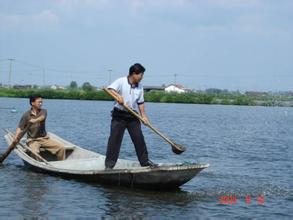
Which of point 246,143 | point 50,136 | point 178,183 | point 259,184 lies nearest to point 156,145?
point 246,143

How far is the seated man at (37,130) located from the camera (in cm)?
1446

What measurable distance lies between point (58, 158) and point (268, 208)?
630cm

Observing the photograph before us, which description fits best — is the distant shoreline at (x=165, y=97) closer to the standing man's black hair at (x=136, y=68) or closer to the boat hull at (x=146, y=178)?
the boat hull at (x=146, y=178)

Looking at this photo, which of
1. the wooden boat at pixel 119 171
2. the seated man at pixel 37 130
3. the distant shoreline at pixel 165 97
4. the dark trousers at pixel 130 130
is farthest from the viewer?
the distant shoreline at pixel 165 97

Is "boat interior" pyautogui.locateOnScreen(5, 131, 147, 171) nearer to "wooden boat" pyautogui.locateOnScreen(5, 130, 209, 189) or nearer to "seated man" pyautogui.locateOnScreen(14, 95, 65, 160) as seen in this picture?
"wooden boat" pyautogui.locateOnScreen(5, 130, 209, 189)

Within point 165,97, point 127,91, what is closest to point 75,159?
point 127,91

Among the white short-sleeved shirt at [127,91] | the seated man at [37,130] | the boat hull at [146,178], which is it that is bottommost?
the boat hull at [146,178]

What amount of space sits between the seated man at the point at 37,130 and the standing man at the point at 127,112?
2916 millimetres

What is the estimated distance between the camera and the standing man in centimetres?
1173

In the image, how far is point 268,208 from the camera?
11.2 meters

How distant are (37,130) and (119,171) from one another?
3.66m

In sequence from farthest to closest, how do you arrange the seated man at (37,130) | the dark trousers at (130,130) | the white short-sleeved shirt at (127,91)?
1. the seated man at (37,130)
2. the dark trousers at (130,130)
3. the white short-sleeved shirt at (127,91)

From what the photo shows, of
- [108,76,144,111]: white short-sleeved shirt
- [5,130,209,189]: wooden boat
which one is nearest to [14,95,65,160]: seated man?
[5,130,209,189]: wooden boat

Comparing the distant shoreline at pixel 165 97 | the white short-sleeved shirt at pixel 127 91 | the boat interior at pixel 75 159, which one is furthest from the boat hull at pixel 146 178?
the distant shoreline at pixel 165 97
